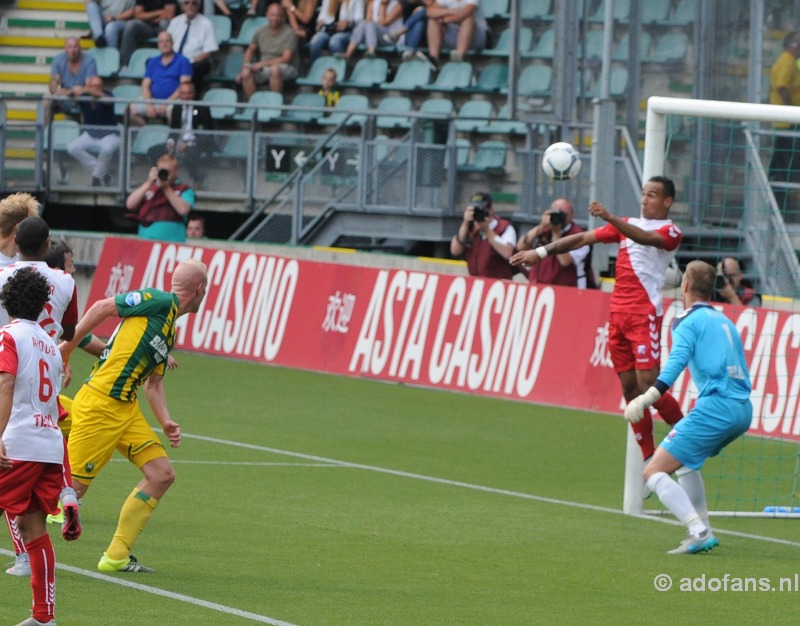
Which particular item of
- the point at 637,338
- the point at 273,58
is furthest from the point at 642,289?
the point at 273,58

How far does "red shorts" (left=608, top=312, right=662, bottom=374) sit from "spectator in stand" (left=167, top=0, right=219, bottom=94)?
14.3 m

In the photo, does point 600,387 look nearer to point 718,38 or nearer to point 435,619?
point 718,38

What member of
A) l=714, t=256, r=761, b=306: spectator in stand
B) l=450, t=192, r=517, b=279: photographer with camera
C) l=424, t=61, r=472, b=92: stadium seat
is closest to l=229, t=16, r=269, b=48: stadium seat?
l=424, t=61, r=472, b=92: stadium seat

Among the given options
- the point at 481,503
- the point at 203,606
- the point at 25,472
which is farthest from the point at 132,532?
the point at 481,503

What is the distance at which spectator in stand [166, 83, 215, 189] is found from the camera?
21781 millimetres

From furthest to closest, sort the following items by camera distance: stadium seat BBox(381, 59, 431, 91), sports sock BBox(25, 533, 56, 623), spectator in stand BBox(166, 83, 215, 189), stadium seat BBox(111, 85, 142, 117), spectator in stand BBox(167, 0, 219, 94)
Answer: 1. stadium seat BBox(111, 85, 142, 117)
2. spectator in stand BBox(167, 0, 219, 94)
3. stadium seat BBox(381, 59, 431, 91)
4. spectator in stand BBox(166, 83, 215, 189)
5. sports sock BBox(25, 533, 56, 623)

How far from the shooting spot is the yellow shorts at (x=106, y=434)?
8750 mm

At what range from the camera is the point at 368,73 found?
2402 centimetres

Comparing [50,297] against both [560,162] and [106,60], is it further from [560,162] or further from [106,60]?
[106,60]

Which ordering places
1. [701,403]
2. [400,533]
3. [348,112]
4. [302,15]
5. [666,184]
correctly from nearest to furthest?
1. [701,403]
2. [400,533]
3. [666,184]
4. [348,112]
5. [302,15]

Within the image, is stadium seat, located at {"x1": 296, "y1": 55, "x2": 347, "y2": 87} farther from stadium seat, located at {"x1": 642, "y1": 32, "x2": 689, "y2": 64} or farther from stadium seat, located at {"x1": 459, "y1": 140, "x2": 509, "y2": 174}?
stadium seat, located at {"x1": 642, "y1": 32, "x2": 689, "y2": 64}

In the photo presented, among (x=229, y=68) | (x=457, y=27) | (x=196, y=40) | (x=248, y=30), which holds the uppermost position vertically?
(x=248, y=30)

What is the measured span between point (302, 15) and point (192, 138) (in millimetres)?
4030

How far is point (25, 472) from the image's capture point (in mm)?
7102
